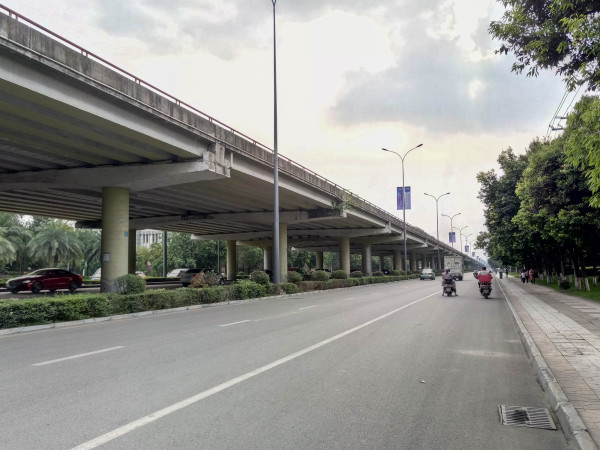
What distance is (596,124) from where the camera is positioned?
18.6ft

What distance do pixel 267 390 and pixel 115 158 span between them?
18.0 m

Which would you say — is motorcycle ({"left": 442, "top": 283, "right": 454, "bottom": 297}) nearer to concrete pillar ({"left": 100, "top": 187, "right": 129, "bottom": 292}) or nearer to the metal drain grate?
concrete pillar ({"left": 100, "top": 187, "right": 129, "bottom": 292})

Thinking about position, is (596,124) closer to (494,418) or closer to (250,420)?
(494,418)

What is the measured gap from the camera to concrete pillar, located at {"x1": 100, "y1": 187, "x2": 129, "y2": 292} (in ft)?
73.8

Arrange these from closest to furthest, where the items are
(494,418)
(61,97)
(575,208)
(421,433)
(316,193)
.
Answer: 1. (421,433)
2. (494,418)
3. (61,97)
4. (575,208)
5. (316,193)

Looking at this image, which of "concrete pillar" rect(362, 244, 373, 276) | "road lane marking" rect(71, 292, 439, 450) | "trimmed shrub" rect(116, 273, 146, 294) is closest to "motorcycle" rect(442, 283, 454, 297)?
"trimmed shrub" rect(116, 273, 146, 294)

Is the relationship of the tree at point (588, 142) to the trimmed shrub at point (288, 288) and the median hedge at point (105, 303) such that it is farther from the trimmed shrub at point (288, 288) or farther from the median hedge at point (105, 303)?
the trimmed shrub at point (288, 288)

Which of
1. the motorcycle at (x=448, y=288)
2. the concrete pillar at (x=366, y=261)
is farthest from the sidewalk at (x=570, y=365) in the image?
the concrete pillar at (x=366, y=261)

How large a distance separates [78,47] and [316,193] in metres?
23.8

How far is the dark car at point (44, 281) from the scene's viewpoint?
2689 cm

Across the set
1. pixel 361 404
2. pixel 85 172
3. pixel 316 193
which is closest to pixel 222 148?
pixel 85 172

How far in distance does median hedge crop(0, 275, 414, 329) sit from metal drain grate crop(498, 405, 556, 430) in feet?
42.7

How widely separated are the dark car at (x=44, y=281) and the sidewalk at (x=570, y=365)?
26027 mm

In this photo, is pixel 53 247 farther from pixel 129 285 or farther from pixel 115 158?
pixel 129 285
